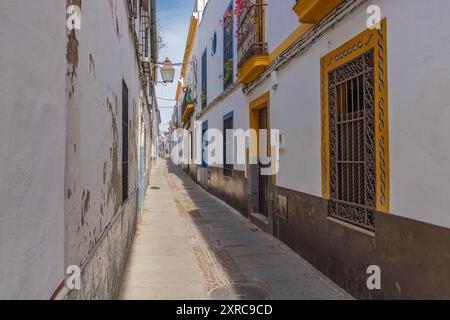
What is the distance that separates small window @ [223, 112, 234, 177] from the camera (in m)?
10.6

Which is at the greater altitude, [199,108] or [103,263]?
[199,108]

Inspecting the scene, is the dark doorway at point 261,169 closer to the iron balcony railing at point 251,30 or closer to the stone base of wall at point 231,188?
the stone base of wall at point 231,188

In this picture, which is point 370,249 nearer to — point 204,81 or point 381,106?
point 381,106

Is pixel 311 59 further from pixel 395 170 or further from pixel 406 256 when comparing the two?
pixel 406 256

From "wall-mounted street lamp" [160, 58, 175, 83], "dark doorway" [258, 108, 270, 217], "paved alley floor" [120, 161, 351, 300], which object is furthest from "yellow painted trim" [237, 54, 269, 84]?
"wall-mounted street lamp" [160, 58, 175, 83]

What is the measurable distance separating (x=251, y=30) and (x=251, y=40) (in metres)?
0.21

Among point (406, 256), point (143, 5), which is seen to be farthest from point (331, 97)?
point (143, 5)

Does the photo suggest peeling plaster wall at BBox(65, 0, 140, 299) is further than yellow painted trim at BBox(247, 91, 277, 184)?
No

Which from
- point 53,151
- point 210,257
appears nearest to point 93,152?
point 53,151

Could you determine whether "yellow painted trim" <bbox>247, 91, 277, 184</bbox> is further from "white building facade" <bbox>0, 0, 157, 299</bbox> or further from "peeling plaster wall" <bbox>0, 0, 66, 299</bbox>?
"peeling plaster wall" <bbox>0, 0, 66, 299</bbox>

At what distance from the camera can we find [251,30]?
8.00m

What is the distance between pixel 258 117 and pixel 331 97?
3842mm

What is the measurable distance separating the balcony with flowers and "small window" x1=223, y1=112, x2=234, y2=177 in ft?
7.55

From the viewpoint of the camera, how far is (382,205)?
354 cm
